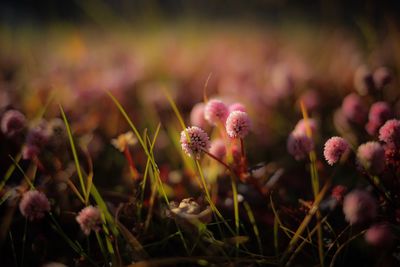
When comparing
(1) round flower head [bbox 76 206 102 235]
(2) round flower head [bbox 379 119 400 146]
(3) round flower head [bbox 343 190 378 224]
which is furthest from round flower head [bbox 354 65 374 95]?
(1) round flower head [bbox 76 206 102 235]

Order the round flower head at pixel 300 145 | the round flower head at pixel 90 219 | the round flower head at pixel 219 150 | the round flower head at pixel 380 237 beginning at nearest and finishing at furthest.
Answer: the round flower head at pixel 380 237 < the round flower head at pixel 90 219 < the round flower head at pixel 300 145 < the round flower head at pixel 219 150

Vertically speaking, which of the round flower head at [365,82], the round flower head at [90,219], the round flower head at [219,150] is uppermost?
the round flower head at [365,82]

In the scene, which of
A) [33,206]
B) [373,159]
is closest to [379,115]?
[373,159]

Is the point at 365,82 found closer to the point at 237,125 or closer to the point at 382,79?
the point at 382,79

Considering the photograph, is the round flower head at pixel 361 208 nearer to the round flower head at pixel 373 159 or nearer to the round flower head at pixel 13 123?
the round flower head at pixel 373 159

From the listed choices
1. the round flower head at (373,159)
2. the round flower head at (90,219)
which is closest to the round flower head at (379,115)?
the round flower head at (373,159)

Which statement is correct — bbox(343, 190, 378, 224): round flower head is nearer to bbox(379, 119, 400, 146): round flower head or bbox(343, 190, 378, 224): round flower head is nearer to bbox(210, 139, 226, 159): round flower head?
bbox(379, 119, 400, 146): round flower head

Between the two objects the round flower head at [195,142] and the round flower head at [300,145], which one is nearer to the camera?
the round flower head at [195,142]

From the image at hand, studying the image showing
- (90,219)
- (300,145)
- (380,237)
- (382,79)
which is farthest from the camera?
(382,79)
